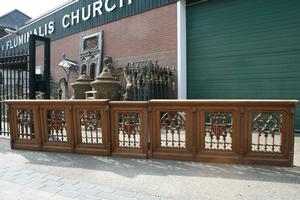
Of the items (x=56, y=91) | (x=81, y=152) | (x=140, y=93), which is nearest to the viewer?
(x=81, y=152)

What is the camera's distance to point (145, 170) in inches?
165

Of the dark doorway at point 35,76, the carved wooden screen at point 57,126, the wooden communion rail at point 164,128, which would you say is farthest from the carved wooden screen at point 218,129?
the dark doorway at point 35,76

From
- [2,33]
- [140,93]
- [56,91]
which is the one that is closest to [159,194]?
[140,93]

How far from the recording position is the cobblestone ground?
3.27 m

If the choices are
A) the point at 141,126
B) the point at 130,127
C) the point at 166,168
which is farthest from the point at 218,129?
the point at 130,127

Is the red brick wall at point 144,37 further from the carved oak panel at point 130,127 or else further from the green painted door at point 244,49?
the carved oak panel at point 130,127

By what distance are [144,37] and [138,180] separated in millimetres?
7726

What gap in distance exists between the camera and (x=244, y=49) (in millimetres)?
8109

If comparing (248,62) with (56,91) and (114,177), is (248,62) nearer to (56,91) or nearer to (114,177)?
(114,177)

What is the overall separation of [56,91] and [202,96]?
9.42 meters

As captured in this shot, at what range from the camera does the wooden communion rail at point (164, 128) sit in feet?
13.8

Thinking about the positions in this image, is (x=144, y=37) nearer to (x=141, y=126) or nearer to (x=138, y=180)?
(x=141, y=126)

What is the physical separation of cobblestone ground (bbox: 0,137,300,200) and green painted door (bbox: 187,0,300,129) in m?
3.38

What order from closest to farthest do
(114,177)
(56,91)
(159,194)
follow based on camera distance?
(159,194), (114,177), (56,91)
